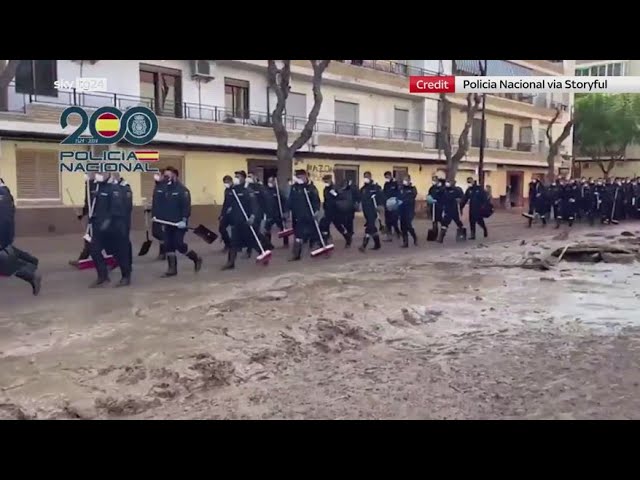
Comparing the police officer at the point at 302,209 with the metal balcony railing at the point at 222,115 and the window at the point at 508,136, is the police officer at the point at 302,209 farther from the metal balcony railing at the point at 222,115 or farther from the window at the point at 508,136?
the window at the point at 508,136

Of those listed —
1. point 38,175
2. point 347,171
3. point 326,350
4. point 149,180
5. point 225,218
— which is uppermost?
point 347,171

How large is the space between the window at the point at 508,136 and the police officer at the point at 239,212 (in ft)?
93.7

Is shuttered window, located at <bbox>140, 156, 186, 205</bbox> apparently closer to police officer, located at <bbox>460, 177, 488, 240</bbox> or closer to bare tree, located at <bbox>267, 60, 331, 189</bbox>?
bare tree, located at <bbox>267, 60, 331, 189</bbox>

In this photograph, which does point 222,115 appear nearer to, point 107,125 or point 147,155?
point 147,155

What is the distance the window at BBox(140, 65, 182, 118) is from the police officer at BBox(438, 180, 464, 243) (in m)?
9.29

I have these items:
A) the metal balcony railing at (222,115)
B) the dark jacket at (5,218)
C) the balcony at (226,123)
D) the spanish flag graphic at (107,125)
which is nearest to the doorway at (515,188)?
the metal balcony railing at (222,115)

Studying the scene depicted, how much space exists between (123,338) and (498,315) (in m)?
4.18

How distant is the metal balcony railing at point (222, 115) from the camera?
1720 cm

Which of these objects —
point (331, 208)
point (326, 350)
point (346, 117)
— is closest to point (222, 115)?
point (346, 117)

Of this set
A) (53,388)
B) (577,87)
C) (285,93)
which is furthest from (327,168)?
(53,388)

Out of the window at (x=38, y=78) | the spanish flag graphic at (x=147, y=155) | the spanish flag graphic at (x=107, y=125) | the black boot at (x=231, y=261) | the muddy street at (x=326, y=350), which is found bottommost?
the muddy street at (x=326, y=350)

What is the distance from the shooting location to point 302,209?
38.5 ft

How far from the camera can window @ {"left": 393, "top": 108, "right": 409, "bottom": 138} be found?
96.4 ft

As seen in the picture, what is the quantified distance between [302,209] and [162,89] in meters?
10.5
